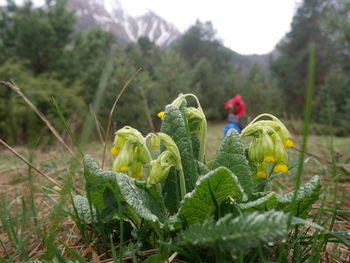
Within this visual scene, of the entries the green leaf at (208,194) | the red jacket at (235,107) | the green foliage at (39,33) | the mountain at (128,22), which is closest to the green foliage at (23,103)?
the green foliage at (39,33)

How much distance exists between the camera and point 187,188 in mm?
1015

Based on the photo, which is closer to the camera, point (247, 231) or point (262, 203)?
point (247, 231)

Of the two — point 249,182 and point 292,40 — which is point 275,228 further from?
point 292,40

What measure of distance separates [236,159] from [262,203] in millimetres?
193

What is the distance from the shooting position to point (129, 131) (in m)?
0.95

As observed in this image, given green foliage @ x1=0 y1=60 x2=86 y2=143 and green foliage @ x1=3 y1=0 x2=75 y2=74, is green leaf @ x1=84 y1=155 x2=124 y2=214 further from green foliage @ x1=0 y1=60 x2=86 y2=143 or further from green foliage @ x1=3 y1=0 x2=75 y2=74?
green foliage @ x1=3 y1=0 x2=75 y2=74

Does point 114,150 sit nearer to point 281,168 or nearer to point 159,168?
point 159,168

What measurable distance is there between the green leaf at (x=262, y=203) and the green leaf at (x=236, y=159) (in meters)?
0.11

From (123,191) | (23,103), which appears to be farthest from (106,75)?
(23,103)

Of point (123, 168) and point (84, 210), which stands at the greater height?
point (123, 168)

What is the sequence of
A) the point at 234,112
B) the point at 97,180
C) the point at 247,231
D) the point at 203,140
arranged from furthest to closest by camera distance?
the point at 234,112
the point at 203,140
the point at 97,180
the point at 247,231

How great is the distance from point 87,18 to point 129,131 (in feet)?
323

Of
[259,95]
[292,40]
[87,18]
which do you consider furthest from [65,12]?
[87,18]

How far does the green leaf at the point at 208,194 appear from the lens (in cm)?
74
